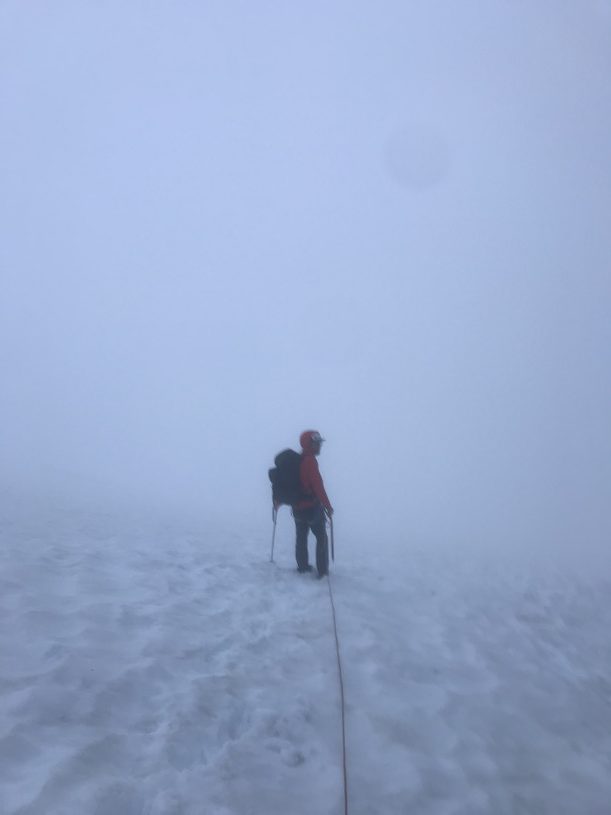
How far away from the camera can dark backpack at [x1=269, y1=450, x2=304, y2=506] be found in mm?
→ 8828

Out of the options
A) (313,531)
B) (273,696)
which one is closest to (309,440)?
(313,531)

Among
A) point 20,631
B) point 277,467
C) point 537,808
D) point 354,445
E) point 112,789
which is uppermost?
point 354,445

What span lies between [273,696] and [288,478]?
4319mm

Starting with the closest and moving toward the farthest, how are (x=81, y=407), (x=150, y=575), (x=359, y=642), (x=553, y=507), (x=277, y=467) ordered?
1. (x=359, y=642)
2. (x=150, y=575)
3. (x=277, y=467)
4. (x=553, y=507)
5. (x=81, y=407)

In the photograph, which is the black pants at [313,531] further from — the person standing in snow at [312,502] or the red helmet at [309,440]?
the red helmet at [309,440]

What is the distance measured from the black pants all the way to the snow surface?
0.51 meters

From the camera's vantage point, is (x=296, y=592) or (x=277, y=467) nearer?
(x=296, y=592)

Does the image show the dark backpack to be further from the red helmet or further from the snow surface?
the snow surface

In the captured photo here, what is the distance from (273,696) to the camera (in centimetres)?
474

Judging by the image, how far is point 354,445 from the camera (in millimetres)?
165500

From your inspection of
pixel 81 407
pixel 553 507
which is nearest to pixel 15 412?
pixel 81 407

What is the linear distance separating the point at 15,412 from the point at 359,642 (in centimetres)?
16242

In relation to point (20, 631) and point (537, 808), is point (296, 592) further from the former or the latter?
point (537, 808)

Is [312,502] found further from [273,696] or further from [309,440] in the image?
[273,696]
